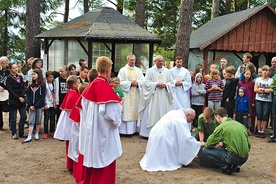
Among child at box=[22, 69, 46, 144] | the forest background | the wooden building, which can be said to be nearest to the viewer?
child at box=[22, 69, 46, 144]

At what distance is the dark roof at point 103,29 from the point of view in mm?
11188

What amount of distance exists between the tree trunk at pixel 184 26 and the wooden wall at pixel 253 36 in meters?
2.48

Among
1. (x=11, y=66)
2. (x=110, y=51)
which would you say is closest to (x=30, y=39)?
(x=110, y=51)

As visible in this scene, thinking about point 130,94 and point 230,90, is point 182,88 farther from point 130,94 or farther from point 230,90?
point 130,94

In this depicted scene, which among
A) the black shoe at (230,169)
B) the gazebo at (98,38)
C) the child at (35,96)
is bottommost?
the black shoe at (230,169)

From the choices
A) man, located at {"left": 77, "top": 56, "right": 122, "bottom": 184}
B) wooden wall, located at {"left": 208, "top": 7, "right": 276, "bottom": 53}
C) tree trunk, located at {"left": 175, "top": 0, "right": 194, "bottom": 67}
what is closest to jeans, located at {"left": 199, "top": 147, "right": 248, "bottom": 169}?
man, located at {"left": 77, "top": 56, "right": 122, "bottom": 184}

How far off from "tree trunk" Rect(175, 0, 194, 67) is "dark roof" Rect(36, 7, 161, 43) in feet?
2.89

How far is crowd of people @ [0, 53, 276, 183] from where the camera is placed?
4.43m

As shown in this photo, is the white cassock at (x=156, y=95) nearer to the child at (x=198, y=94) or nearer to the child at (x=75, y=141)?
the child at (x=198, y=94)

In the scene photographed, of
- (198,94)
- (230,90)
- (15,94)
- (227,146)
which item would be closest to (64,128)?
(15,94)

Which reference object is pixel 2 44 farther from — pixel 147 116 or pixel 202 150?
pixel 202 150

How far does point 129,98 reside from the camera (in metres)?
8.52

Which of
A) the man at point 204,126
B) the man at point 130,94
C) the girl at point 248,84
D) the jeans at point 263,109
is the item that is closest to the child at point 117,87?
the man at point 130,94

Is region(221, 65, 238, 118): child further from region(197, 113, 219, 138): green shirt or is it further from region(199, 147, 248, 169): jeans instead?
→ region(199, 147, 248, 169): jeans
